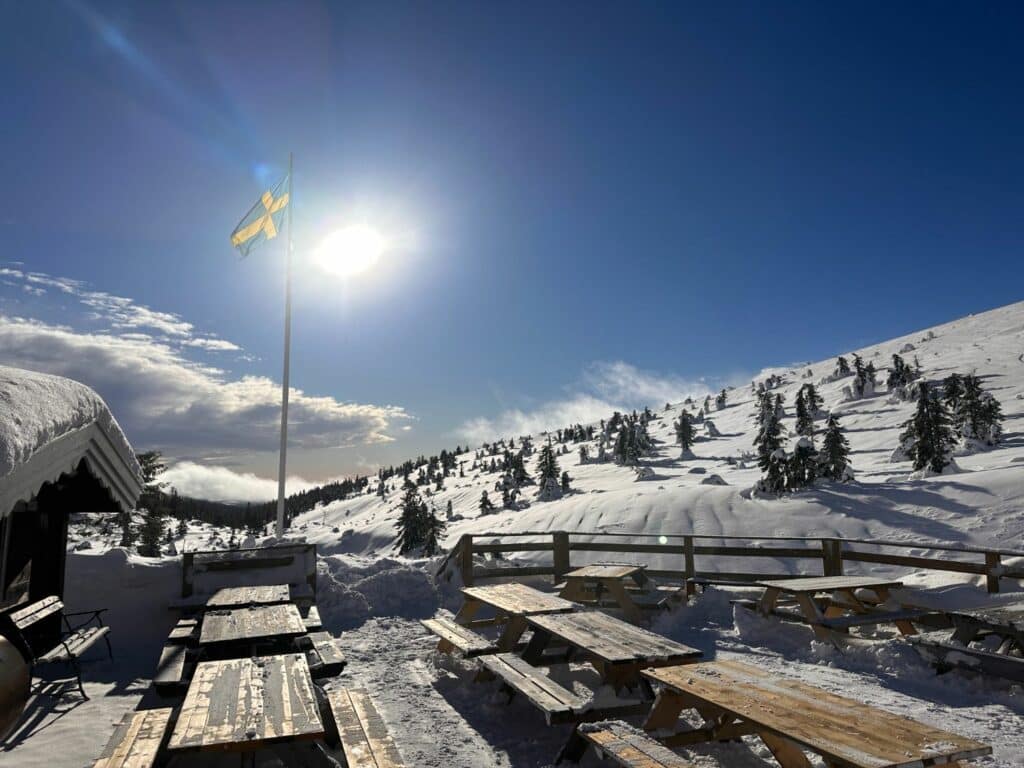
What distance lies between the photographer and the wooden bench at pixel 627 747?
3.52 metres

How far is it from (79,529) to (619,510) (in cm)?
8638

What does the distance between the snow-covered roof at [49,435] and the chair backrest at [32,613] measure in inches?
56.0

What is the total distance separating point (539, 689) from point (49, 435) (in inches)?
164

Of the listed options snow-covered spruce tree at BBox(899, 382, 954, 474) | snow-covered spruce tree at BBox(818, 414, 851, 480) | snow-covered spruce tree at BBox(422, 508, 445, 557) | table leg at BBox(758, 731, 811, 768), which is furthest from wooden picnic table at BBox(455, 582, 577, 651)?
snow-covered spruce tree at BBox(899, 382, 954, 474)

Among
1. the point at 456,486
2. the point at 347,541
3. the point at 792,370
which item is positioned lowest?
the point at 347,541

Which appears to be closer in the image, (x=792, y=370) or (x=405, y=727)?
(x=405, y=727)

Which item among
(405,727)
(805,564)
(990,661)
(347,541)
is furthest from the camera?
(347,541)

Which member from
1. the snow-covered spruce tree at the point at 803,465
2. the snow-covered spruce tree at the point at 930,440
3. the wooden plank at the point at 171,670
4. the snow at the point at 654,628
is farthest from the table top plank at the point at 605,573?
the snow-covered spruce tree at the point at 930,440

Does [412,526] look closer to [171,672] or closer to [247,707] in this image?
[171,672]

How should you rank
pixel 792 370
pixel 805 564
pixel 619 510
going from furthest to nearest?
pixel 792 370
pixel 619 510
pixel 805 564

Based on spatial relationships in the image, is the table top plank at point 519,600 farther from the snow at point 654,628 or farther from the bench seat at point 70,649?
the bench seat at point 70,649

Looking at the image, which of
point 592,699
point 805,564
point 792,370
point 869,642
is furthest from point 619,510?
point 792,370

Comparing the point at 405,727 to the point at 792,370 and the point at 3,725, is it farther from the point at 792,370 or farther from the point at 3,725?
the point at 792,370

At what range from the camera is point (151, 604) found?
9938mm
